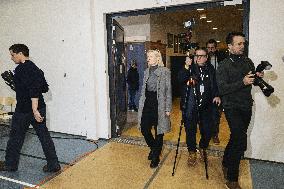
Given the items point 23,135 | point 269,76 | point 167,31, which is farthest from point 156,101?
point 167,31

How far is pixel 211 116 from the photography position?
3561 mm

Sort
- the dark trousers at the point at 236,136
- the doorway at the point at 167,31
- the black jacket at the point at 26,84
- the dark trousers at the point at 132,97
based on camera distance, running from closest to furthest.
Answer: the dark trousers at the point at 236,136
the black jacket at the point at 26,84
the doorway at the point at 167,31
the dark trousers at the point at 132,97

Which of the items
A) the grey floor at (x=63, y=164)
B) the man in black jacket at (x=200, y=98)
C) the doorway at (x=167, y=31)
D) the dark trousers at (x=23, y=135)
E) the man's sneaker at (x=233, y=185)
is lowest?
the grey floor at (x=63, y=164)

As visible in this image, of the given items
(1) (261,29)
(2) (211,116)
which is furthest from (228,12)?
(2) (211,116)

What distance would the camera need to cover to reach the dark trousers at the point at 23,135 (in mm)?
3375

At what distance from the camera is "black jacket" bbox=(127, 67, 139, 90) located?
7.77 m

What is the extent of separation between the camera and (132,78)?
779 centimetres

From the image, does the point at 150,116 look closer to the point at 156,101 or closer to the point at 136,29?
the point at 156,101

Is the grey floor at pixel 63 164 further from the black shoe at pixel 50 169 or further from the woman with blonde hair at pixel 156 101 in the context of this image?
the woman with blonde hair at pixel 156 101

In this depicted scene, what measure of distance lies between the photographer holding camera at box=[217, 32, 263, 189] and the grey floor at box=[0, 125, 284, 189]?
19.9 inches

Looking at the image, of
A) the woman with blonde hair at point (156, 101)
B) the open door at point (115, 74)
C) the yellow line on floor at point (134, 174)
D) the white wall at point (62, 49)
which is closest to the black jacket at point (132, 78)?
the open door at point (115, 74)

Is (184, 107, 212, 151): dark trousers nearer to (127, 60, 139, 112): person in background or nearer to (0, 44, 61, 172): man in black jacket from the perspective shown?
(0, 44, 61, 172): man in black jacket

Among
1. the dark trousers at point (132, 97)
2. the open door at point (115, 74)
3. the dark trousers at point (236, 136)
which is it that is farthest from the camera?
the dark trousers at point (132, 97)

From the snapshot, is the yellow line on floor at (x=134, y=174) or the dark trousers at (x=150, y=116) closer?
the yellow line on floor at (x=134, y=174)
